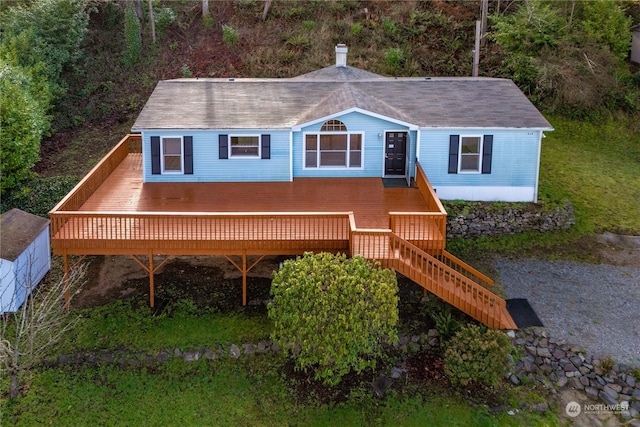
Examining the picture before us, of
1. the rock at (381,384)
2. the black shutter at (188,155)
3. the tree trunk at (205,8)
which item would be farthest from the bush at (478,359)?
the tree trunk at (205,8)

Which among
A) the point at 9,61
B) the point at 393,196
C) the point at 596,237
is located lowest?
the point at 596,237

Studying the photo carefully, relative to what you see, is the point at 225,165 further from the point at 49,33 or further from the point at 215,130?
the point at 49,33

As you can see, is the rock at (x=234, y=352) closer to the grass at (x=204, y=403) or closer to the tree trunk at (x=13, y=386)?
the grass at (x=204, y=403)

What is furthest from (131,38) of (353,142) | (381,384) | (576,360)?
(576,360)

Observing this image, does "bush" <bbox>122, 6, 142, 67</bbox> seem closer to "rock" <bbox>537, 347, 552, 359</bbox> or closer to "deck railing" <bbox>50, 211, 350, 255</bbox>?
"deck railing" <bbox>50, 211, 350, 255</bbox>

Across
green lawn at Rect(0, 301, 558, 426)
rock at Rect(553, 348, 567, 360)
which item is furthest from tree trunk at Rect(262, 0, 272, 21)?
rock at Rect(553, 348, 567, 360)

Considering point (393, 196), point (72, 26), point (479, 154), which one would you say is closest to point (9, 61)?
point (72, 26)

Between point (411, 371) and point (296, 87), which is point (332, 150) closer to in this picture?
point (296, 87)
